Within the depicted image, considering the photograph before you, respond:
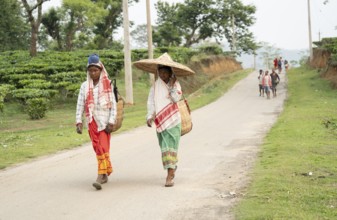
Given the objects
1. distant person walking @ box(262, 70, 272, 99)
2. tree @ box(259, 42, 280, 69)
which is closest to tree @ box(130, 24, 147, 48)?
tree @ box(259, 42, 280, 69)

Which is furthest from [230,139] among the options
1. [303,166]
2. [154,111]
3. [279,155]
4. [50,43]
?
[50,43]

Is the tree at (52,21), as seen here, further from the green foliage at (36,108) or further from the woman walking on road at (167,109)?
the woman walking on road at (167,109)

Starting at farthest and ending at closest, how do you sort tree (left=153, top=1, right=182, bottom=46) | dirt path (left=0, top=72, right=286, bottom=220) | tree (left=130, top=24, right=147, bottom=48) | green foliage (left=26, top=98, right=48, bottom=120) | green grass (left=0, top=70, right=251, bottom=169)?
tree (left=130, top=24, right=147, bottom=48), tree (left=153, top=1, right=182, bottom=46), green foliage (left=26, top=98, right=48, bottom=120), green grass (left=0, top=70, right=251, bottom=169), dirt path (left=0, top=72, right=286, bottom=220)

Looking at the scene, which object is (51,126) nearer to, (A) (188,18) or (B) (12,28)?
(B) (12,28)

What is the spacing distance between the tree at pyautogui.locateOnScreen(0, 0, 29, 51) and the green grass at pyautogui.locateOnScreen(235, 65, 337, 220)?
110 ft

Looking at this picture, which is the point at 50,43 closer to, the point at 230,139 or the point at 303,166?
the point at 230,139

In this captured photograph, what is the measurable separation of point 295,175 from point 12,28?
137 ft

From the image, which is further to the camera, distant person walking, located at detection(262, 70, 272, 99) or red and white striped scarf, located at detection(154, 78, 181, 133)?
distant person walking, located at detection(262, 70, 272, 99)

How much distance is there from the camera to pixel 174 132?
776cm

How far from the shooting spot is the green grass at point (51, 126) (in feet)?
39.4

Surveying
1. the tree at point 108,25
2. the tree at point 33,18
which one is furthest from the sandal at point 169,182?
the tree at point 108,25

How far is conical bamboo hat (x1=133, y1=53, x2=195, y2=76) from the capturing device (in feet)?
25.1

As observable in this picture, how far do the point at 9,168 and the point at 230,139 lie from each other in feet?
19.9

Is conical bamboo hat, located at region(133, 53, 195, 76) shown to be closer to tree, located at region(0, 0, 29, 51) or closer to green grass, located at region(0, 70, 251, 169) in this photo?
green grass, located at region(0, 70, 251, 169)
